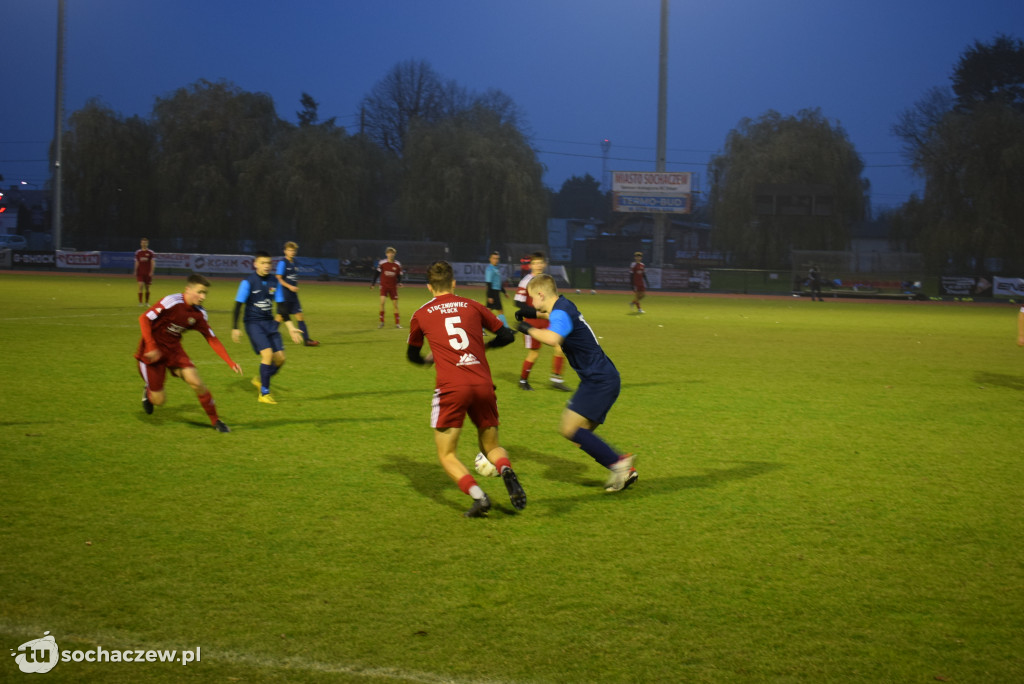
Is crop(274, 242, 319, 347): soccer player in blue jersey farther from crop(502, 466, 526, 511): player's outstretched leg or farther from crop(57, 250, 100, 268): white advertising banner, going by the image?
crop(57, 250, 100, 268): white advertising banner

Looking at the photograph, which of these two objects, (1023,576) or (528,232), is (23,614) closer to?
(1023,576)

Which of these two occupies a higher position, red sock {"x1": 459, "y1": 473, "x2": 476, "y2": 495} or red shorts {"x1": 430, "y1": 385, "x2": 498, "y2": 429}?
red shorts {"x1": 430, "y1": 385, "x2": 498, "y2": 429}

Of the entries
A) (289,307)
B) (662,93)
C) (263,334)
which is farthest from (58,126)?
(263,334)

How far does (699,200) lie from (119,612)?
2931 inches

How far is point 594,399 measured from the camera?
6914 mm

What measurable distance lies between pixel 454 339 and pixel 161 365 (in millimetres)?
4501

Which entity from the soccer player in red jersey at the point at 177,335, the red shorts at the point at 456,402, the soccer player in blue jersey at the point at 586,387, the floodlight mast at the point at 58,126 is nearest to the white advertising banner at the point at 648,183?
the floodlight mast at the point at 58,126

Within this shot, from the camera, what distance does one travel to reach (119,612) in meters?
4.46

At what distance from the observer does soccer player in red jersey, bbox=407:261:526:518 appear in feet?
20.1

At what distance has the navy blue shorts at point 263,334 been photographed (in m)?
10.9

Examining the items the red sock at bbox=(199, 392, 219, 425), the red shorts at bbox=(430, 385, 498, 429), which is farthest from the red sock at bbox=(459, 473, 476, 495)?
the red sock at bbox=(199, 392, 219, 425)

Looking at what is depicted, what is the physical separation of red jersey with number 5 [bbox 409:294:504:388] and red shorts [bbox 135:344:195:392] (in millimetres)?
3855

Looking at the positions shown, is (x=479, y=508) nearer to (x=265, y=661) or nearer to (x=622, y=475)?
(x=622, y=475)

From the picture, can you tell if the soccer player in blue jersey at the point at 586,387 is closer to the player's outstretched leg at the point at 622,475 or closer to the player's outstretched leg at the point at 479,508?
the player's outstretched leg at the point at 622,475
